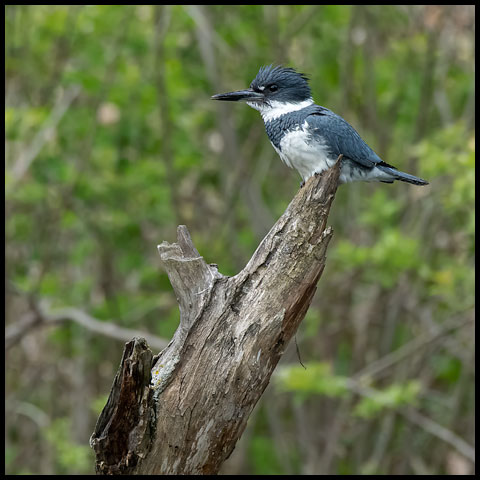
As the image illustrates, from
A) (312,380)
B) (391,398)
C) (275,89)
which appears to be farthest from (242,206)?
(275,89)

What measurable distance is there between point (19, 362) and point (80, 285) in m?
1.87

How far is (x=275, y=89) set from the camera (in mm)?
3982

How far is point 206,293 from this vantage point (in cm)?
292

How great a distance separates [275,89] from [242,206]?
3271mm

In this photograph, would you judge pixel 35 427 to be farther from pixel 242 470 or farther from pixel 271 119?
pixel 271 119

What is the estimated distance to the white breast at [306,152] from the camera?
3.60 m

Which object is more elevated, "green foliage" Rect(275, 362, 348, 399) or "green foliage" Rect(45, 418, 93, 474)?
"green foliage" Rect(275, 362, 348, 399)

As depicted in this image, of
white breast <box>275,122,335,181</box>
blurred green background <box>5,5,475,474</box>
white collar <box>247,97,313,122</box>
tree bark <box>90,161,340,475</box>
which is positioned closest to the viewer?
tree bark <box>90,161,340,475</box>

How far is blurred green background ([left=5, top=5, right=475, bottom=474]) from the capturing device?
6.00 m

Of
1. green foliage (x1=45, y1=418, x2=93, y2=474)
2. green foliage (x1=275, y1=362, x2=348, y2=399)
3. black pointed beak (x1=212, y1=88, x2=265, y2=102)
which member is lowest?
green foliage (x1=45, y1=418, x2=93, y2=474)

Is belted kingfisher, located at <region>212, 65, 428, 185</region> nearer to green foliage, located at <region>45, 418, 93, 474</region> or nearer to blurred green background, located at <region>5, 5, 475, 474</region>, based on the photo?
blurred green background, located at <region>5, 5, 475, 474</region>

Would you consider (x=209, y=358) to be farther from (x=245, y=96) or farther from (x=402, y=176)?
(x=245, y=96)

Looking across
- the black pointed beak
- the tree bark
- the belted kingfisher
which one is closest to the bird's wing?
the belted kingfisher

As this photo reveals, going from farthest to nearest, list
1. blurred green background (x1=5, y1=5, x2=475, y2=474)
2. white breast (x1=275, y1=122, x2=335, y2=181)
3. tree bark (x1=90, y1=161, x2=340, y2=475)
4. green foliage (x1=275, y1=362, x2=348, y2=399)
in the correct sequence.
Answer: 1. blurred green background (x1=5, y1=5, x2=475, y2=474)
2. green foliage (x1=275, y1=362, x2=348, y2=399)
3. white breast (x1=275, y1=122, x2=335, y2=181)
4. tree bark (x1=90, y1=161, x2=340, y2=475)
